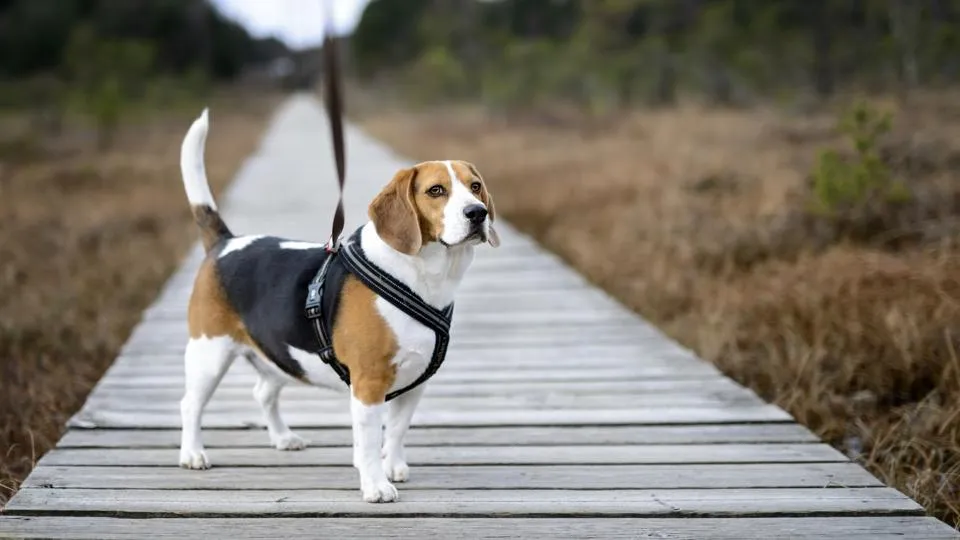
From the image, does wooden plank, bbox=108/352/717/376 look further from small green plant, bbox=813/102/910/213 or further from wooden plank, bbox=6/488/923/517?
small green plant, bbox=813/102/910/213

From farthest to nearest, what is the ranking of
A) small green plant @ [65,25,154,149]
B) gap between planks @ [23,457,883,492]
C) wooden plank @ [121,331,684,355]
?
1. small green plant @ [65,25,154,149]
2. wooden plank @ [121,331,684,355]
3. gap between planks @ [23,457,883,492]

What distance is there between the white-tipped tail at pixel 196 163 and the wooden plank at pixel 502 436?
91 cm

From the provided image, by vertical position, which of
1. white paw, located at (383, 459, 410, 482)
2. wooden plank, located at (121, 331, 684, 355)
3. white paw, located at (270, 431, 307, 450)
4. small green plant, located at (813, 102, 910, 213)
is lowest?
wooden plank, located at (121, 331, 684, 355)

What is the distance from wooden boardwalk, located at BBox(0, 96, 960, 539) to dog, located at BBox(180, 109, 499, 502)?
0.21 metres

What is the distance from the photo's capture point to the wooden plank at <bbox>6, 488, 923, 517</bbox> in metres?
2.74

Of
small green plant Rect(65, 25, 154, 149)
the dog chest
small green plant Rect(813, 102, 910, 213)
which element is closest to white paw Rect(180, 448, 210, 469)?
the dog chest

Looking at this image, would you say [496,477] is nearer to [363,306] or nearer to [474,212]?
[363,306]

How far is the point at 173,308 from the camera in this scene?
5691 millimetres

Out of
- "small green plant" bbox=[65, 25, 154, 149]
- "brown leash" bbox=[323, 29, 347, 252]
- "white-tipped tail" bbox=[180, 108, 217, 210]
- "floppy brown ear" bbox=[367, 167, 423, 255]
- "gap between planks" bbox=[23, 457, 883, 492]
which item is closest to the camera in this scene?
"brown leash" bbox=[323, 29, 347, 252]

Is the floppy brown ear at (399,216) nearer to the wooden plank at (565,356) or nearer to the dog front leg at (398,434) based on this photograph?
the dog front leg at (398,434)

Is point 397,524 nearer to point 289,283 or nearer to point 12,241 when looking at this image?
point 289,283

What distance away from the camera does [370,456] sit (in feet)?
9.22

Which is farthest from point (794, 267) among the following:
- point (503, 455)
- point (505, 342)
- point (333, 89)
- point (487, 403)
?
point (333, 89)

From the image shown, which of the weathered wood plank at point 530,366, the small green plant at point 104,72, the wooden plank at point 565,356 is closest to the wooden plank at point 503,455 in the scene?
the weathered wood plank at point 530,366
